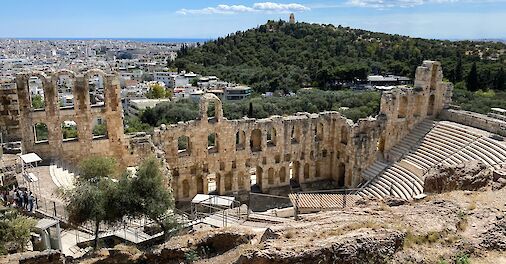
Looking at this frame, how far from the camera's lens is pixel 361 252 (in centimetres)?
Answer: 992

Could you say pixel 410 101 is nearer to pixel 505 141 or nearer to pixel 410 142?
pixel 410 142

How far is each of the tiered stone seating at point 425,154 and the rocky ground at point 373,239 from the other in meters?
12.4

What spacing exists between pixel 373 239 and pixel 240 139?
→ 2146 cm

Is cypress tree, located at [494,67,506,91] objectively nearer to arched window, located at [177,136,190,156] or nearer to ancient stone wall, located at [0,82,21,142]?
arched window, located at [177,136,190,156]

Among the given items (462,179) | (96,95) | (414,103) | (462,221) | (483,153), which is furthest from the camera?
(96,95)

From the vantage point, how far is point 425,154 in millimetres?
29812

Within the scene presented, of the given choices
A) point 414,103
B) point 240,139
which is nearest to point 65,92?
point 240,139

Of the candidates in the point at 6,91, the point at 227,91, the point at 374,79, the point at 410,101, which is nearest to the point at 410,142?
the point at 410,101

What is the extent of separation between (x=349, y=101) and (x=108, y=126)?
35.0m

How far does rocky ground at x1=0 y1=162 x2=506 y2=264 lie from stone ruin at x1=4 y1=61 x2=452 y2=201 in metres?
12.3

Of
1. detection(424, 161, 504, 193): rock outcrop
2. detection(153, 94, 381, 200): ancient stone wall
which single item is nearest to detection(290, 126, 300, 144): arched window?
detection(153, 94, 381, 200): ancient stone wall

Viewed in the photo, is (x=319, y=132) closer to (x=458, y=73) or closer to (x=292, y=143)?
(x=292, y=143)

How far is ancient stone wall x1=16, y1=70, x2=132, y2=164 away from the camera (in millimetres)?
24266

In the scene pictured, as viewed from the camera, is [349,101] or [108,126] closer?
[108,126]
